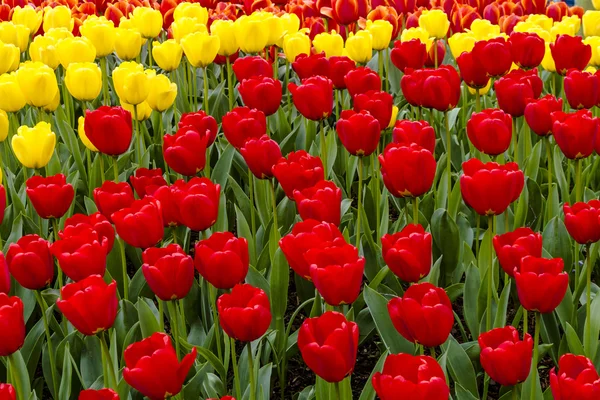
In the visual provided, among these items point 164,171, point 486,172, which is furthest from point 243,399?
point 164,171

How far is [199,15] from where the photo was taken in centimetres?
403

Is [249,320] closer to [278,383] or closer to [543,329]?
[278,383]

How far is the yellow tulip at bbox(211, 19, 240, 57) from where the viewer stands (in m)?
3.44

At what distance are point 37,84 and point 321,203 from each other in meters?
1.42

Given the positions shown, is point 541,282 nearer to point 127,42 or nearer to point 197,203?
point 197,203

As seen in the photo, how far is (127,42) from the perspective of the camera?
3537 millimetres

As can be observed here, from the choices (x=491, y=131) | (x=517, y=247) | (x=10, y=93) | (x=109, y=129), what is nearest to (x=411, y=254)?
(x=517, y=247)

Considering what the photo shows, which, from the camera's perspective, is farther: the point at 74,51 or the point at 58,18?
the point at 58,18

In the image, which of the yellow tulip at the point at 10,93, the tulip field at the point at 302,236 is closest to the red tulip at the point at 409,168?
the tulip field at the point at 302,236

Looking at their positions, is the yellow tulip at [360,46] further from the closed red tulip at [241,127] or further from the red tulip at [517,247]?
the red tulip at [517,247]

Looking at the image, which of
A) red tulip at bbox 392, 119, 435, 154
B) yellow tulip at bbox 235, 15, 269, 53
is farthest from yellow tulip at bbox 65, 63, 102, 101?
red tulip at bbox 392, 119, 435, 154

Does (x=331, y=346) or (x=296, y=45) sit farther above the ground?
(x=331, y=346)

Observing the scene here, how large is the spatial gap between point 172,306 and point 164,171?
1504 mm

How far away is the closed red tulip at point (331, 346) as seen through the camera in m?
1.38
